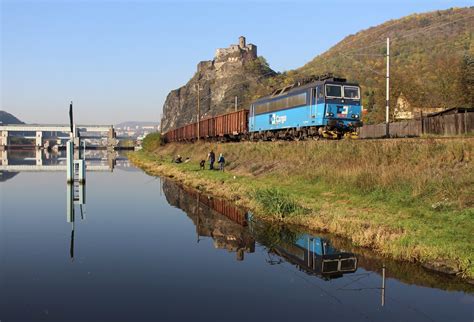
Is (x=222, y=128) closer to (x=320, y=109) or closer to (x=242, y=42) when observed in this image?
(x=320, y=109)

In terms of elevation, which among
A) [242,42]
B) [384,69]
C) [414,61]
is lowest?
[384,69]

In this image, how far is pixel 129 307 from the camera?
9.58 m

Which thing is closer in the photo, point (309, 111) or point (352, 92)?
point (352, 92)

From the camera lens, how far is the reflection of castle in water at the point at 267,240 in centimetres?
1284

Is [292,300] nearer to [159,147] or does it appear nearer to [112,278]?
[112,278]

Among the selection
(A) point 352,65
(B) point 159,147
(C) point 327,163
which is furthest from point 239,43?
(C) point 327,163

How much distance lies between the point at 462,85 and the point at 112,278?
57.4 metres

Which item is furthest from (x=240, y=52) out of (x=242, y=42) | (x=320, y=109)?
(x=320, y=109)

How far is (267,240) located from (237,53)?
16779 centimetres

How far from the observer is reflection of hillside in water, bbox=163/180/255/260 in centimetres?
1571

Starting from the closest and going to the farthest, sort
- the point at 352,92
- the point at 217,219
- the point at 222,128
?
the point at 217,219, the point at 352,92, the point at 222,128

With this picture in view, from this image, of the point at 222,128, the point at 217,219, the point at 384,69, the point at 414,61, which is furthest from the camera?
the point at 414,61

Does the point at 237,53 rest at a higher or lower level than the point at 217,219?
higher

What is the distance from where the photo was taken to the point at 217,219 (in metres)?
20.4
